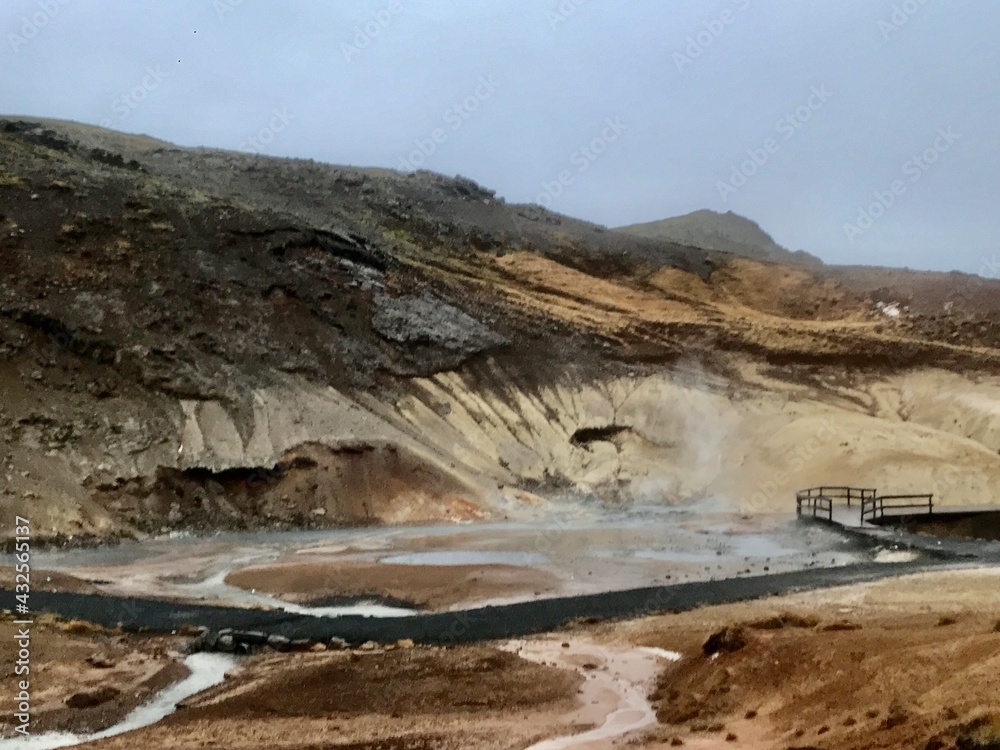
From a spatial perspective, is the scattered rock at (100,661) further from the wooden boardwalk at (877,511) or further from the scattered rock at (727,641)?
the wooden boardwalk at (877,511)

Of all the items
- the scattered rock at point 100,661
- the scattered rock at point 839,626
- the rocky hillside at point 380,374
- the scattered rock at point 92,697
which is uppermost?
the rocky hillside at point 380,374

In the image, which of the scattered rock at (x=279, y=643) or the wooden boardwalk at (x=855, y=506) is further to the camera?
the wooden boardwalk at (x=855, y=506)

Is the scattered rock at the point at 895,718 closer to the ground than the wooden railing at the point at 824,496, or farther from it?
farther from it

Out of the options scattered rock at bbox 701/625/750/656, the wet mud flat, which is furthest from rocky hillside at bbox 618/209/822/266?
scattered rock at bbox 701/625/750/656

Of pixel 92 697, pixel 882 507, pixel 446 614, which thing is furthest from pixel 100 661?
pixel 882 507

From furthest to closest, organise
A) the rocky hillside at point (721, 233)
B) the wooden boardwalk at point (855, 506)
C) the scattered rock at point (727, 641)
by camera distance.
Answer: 1. the rocky hillside at point (721, 233)
2. the wooden boardwalk at point (855, 506)
3. the scattered rock at point (727, 641)

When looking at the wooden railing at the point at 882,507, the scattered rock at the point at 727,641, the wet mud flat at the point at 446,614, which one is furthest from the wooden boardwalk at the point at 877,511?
the scattered rock at the point at 727,641

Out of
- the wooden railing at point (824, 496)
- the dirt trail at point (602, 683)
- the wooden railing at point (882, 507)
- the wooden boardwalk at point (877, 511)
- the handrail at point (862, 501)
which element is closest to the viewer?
the dirt trail at point (602, 683)

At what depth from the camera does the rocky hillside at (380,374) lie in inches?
1038

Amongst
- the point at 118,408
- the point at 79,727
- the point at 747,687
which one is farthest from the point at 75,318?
the point at 747,687

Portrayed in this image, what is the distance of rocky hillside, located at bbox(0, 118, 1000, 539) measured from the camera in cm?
2638

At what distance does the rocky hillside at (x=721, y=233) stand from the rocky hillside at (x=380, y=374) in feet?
132

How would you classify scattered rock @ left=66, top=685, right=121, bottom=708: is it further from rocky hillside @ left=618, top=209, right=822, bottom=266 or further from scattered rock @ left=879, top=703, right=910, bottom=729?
rocky hillside @ left=618, top=209, right=822, bottom=266

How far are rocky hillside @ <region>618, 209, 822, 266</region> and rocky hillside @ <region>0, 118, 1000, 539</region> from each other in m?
40.3
